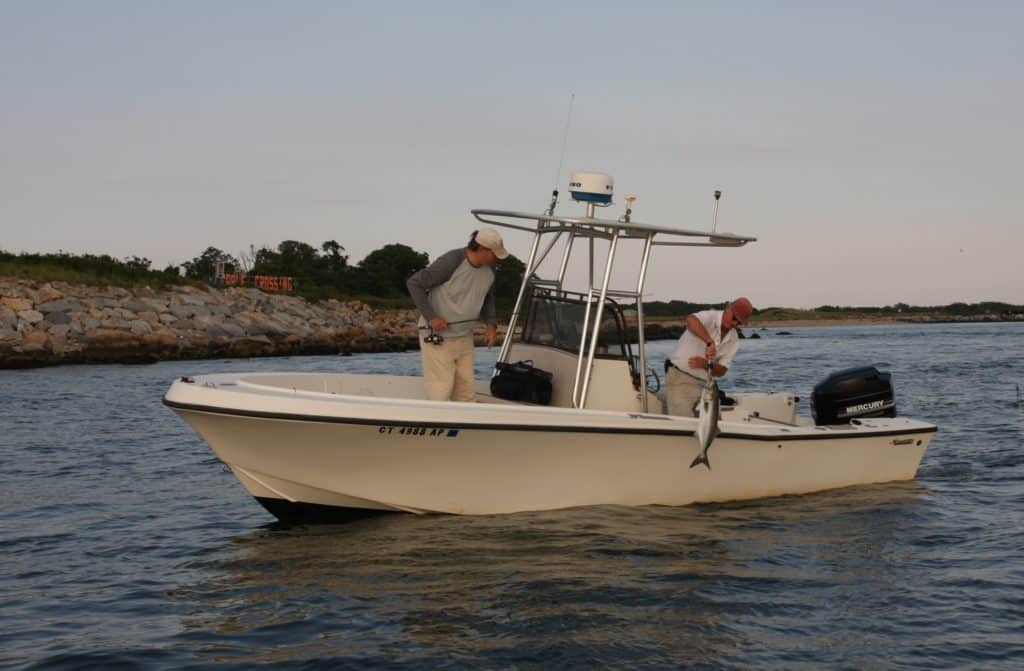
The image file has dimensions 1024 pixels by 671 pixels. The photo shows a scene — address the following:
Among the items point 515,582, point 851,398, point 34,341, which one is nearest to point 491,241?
point 515,582

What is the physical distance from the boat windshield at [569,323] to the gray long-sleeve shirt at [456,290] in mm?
931

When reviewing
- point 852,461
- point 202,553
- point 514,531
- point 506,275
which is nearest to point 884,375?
point 852,461

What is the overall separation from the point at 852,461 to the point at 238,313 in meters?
35.1

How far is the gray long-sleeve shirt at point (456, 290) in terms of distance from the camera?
8352 millimetres

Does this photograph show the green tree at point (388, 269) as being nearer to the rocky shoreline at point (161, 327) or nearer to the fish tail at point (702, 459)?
the rocky shoreline at point (161, 327)

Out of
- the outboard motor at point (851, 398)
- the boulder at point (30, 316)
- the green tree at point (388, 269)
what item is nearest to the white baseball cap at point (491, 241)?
the outboard motor at point (851, 398)

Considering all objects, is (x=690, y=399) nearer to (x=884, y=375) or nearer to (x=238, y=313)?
(x=884, y=375)

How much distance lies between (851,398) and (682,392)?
1.97 m

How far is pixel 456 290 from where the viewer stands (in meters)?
8.43

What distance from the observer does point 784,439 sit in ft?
29.5

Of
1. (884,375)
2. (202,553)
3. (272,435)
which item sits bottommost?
(202,553)

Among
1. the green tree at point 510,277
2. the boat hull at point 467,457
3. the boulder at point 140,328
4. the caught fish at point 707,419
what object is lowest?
the boulder at point 140,328

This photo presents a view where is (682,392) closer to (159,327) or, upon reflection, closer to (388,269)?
(159,327)

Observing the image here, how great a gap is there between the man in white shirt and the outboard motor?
4.45ft
